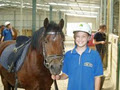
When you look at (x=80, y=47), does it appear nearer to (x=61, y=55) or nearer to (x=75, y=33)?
(x=75, y=33)

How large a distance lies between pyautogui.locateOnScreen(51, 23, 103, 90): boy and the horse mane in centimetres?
67

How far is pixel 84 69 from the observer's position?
250cm

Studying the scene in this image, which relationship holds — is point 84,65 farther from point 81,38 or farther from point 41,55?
point 41,55

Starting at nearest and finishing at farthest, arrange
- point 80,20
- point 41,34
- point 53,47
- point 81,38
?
point 81,38
point 53,47
point 41,34
point 80,20

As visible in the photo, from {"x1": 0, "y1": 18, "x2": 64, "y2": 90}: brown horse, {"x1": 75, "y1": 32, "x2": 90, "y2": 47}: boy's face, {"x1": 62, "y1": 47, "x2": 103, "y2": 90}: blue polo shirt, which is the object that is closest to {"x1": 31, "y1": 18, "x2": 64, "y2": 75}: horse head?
{"x1": 0, "y1": 18, "x2": 64, "y2": 90}: brown horse

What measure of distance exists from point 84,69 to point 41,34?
1053 mm

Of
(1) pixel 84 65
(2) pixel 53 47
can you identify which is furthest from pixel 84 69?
(2) pixel 53 47

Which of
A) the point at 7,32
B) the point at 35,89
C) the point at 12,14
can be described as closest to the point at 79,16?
the point at 12,14

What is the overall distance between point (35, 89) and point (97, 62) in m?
1.30

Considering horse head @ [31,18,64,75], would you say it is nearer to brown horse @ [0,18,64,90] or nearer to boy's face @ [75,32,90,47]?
brown horse @ [0,18,64,90]

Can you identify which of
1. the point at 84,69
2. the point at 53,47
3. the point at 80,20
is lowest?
the point at 84,69

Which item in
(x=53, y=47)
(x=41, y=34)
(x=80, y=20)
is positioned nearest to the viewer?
(x=53, y=47)

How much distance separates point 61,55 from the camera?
288cm

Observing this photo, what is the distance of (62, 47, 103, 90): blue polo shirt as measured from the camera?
8.14ft
